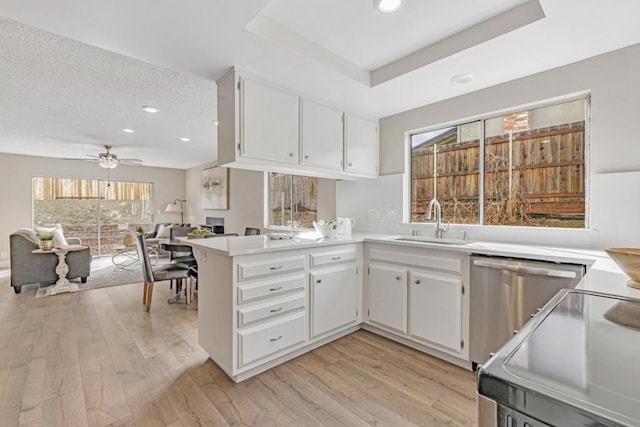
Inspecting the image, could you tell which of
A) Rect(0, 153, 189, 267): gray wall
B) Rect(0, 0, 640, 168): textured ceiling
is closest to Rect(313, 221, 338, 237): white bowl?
Rect(0, 0, 640, 168): textured ceiling

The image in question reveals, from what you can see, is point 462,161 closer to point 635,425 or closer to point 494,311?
point 494,311

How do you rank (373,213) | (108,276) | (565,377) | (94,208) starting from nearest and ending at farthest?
1. (565,377)
2. (373,213)
3. (108,276)
4. (94,208)

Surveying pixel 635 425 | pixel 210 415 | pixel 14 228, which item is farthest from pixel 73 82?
pixel 14 228

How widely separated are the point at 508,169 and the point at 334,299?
186 centimetres

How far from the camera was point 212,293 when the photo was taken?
2164 millimetres

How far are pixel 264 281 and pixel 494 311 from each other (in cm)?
158

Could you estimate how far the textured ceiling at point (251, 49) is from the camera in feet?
5.21

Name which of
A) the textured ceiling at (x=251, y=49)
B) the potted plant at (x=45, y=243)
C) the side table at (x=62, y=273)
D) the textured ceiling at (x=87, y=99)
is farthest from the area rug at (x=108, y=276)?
the textured ceiling at (x=251, y=49)

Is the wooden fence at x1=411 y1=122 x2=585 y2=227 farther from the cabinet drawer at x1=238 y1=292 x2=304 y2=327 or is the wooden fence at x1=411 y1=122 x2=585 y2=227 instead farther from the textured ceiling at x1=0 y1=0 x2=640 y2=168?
the cabinet drawer at x1=238 y1=292 x2=304 y2=327

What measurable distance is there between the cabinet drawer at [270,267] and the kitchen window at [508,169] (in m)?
1.51

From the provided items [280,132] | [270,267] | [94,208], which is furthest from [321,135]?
[94,208]

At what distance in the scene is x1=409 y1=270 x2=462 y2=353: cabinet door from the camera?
2191 millimetres

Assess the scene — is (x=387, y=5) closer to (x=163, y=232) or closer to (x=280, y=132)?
(x=280, y=132)

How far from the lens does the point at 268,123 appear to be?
2.35 metres
